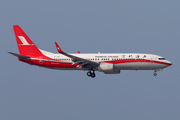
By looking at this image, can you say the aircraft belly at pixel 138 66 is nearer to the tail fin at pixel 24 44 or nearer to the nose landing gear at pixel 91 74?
the nose landing gear at pixel 91 74

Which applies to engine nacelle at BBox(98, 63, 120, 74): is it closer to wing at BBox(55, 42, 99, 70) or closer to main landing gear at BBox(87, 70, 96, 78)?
wing at BBox(55, 42, 99, 70)

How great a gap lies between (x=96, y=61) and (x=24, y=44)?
15.7 metres

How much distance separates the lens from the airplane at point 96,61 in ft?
178

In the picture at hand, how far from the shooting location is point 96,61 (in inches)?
2185

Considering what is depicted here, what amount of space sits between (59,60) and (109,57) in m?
9.88

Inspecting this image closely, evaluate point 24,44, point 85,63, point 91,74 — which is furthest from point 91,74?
point 24,44

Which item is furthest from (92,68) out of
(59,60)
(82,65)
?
(59,60)

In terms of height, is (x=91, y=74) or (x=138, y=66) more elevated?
(x=138, y=66)

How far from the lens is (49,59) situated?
5691cm

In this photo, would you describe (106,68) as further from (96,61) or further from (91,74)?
(91,74)

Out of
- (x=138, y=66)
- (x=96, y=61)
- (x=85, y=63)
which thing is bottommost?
(x=138, y=66)

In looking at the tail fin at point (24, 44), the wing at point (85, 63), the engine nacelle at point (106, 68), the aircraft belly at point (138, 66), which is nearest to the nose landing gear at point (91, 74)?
the wing at point (85, 63)

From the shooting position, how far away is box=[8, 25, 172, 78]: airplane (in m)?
54.3

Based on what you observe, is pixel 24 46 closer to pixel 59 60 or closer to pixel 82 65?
pixel 59 60
